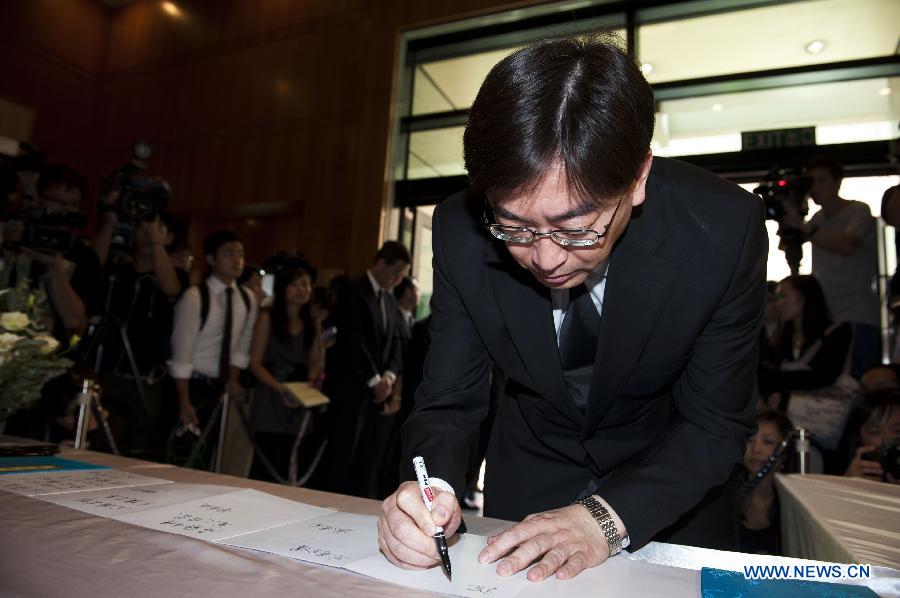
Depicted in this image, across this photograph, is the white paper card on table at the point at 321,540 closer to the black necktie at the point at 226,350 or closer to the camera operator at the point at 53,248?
the camera operator at the point at 53,248

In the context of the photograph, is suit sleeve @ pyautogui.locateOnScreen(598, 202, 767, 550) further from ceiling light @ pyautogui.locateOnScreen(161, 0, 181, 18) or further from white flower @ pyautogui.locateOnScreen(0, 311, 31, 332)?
ceiling light @ pyautogui.locateOnScreen(161, 0, 181, 18)

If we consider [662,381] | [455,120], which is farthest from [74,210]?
[455,120]

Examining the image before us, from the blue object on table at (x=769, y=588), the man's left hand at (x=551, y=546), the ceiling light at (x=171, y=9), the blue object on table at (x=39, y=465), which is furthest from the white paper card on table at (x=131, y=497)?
the ceiling light at (x=171, y=9)

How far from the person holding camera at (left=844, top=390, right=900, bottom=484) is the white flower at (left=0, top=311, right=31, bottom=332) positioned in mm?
2286

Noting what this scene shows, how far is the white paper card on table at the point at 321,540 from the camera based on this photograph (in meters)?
0.78

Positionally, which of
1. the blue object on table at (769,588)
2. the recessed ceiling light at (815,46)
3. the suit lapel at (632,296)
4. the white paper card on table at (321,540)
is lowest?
the white paper card on table at (321,540)

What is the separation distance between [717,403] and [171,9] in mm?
8261

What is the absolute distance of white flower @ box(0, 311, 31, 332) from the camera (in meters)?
1.40

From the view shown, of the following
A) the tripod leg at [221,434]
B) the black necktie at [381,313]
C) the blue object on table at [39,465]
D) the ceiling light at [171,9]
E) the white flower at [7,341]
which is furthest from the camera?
the ceiling light at [171,9]

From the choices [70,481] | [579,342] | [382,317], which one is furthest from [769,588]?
[382,317]

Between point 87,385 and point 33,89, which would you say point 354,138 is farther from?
point 87,385

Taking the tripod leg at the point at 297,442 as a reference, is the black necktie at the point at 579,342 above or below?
above

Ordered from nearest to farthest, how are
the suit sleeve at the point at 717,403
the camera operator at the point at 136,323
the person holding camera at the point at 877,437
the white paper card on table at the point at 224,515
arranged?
the white paper card on table at the point at 224,515
the suit sleeve at the point at 717,403
the person holding camera at the point at 877,437
the camera operator at the point at 136,323

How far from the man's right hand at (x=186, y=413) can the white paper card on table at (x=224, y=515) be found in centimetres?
210
